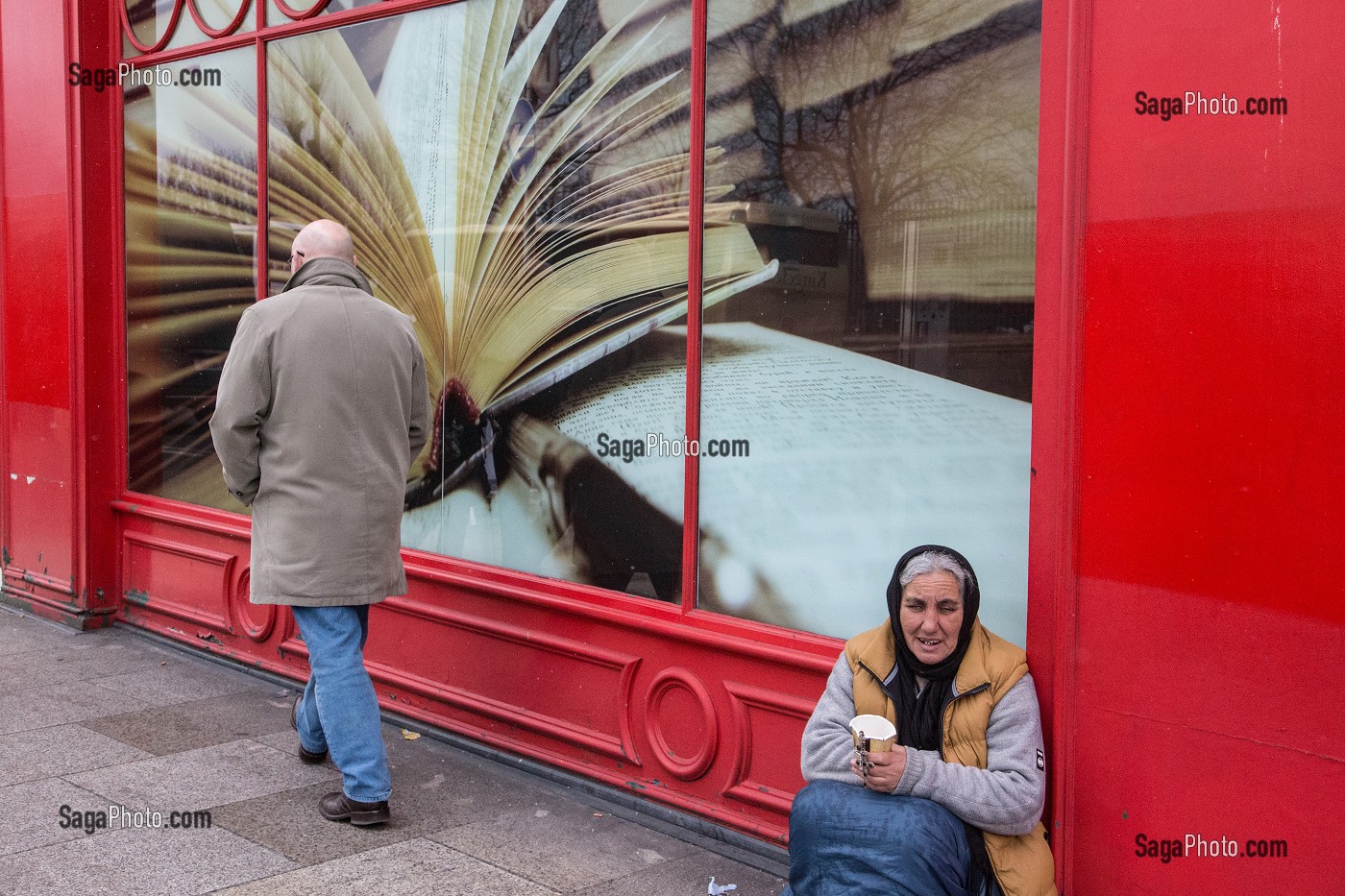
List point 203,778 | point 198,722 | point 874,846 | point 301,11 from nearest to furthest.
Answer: point 874,846, point 203,778, point 198,722, point 301,11

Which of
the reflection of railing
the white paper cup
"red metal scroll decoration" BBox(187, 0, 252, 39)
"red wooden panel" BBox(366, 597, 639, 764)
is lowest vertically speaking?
"red wooden panel" BBox(366, 597, 639, 764)

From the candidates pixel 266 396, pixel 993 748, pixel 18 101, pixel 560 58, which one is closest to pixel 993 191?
pixel 993 748

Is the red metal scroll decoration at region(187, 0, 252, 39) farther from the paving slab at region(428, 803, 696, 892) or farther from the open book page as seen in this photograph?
the paving slab at region(428, 803, 696, 892)

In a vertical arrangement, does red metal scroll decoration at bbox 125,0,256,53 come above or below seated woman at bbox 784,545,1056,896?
above

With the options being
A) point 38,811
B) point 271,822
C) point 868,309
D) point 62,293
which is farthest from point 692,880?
point 62,293

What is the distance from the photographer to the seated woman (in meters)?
2.83

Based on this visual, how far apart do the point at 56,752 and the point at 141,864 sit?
3.91 feet

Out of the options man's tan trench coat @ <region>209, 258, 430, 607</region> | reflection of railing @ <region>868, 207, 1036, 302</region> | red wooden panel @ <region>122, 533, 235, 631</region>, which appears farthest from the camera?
red wooden panel @ <region>122, 533, 235, 631</region>

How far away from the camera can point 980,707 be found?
9.75ft

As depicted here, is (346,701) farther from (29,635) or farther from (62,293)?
(62,293)

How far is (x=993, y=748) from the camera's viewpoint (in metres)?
2.96

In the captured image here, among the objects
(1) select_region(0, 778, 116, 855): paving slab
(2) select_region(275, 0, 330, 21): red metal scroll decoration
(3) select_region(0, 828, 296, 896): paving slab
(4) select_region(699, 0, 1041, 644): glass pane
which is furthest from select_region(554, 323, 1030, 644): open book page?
(2) select_region(275, 0, 330, 21): red metal scroll decoration

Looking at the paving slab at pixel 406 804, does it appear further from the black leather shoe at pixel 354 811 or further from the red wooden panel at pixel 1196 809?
the red wooden panel at pixel 1196 809

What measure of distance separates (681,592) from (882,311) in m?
1.16
